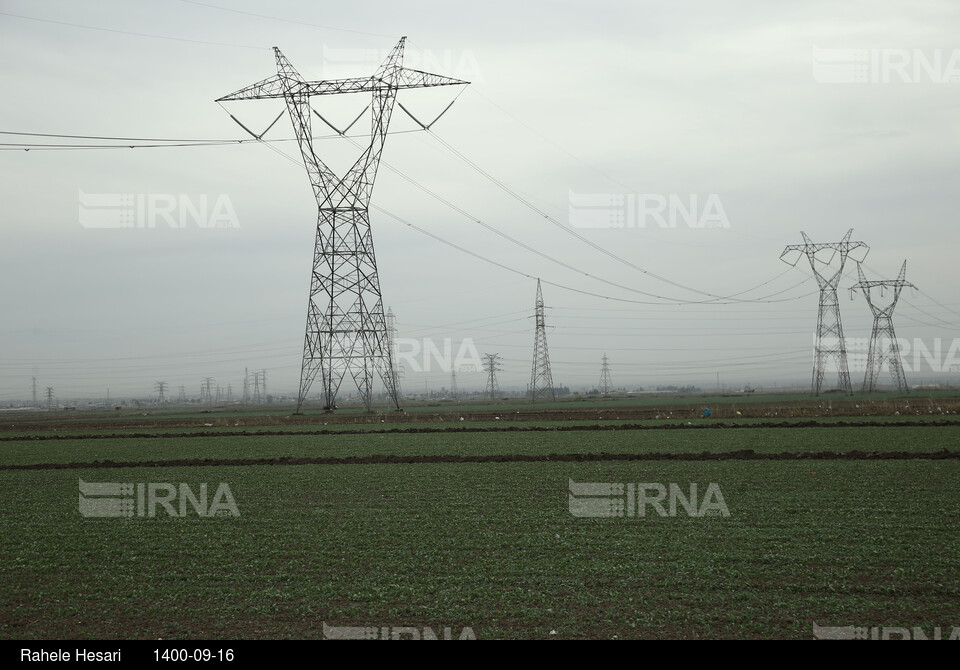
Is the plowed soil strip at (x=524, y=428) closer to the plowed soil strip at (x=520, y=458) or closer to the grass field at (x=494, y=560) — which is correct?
the plowed soil strip at (x=520, y=458)

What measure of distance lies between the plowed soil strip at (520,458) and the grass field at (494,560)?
3.81m

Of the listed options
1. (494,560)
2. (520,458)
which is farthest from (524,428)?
(494,560)

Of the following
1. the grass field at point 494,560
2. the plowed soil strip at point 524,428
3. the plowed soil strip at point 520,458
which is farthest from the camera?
the plowed soil strip at point 524,428

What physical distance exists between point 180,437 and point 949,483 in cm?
5136

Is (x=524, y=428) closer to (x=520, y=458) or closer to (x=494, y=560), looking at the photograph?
(x=520, y=458)

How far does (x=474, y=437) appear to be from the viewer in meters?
51.4

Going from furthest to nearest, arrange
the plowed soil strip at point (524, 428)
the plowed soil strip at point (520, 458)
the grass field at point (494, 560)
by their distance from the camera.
A: the plowed soil strip at point (524, 428), the plowed soil strip at point (520, 458), the grass field at point (494, 560)

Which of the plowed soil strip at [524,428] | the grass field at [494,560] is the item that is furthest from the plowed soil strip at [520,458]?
the plowed soil strip at [524,428]

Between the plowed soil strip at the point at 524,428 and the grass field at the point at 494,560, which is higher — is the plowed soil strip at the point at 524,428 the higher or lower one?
the lower one

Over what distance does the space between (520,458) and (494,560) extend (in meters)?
20.3

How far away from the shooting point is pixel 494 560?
53.6 ft

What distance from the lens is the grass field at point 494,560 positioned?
12.9 meters

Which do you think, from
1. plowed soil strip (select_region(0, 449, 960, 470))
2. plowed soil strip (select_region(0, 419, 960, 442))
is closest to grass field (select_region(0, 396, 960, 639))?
plowed soil strip (select_region(0, 449, 960, 470))
